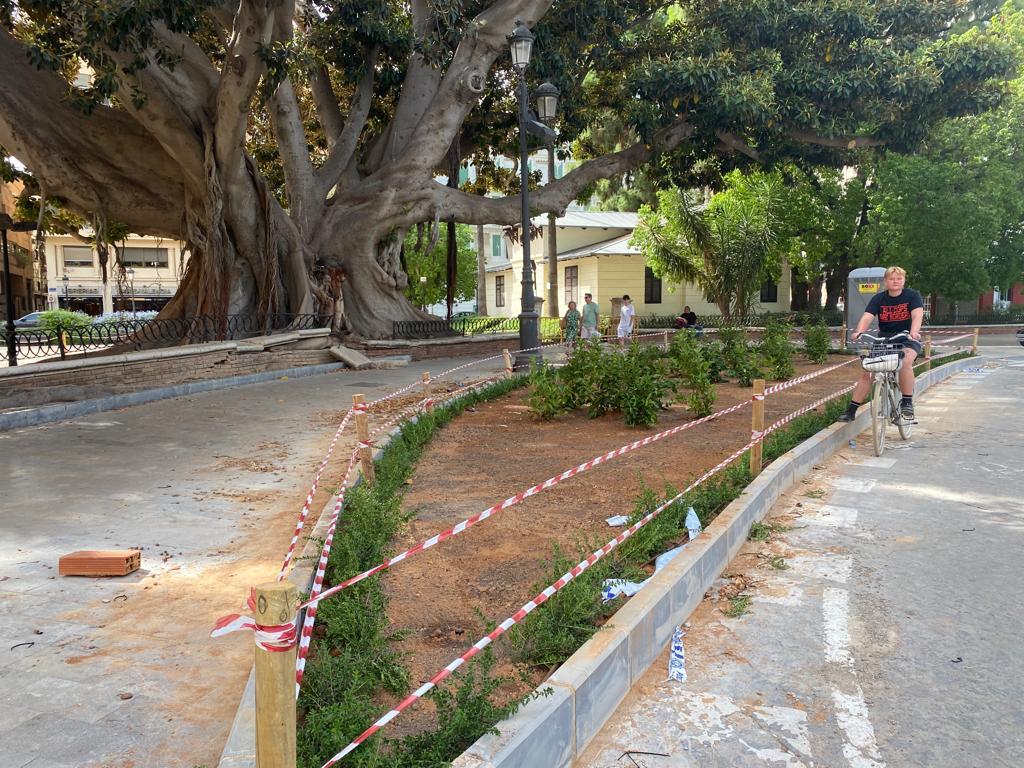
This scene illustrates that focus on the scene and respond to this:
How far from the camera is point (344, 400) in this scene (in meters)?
12.6

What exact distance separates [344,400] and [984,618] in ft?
32.7

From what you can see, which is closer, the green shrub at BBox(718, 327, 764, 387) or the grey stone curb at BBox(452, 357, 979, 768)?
the grey stone curb at BBox(452, 357, 979, 768)

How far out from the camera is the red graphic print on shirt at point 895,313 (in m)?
8.48

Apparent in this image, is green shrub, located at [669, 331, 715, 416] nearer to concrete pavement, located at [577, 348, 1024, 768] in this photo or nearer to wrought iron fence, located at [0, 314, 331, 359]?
concrete pavement, located at [577, 348, 1024, 768]

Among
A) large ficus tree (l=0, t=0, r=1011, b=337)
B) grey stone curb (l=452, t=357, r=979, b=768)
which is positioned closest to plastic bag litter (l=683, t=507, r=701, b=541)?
grey stone curb (l=452, t=357, r=979, b=768)

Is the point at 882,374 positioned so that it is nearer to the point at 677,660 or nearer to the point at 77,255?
the point at 677,660

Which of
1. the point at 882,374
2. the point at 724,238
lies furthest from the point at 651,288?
the point at 882,374

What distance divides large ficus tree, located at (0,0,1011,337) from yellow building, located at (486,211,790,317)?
41.0 ft

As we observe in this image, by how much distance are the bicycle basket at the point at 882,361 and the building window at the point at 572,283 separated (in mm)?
29034

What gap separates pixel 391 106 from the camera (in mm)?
21562

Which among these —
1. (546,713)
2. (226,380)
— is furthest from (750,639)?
(226,380)

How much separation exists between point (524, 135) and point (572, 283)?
23.8 metres

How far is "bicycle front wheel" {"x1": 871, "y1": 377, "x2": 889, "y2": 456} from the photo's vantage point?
8.27m

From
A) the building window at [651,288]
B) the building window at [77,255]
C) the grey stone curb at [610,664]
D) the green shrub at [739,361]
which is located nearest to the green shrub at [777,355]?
the green shrub at [739,361]
